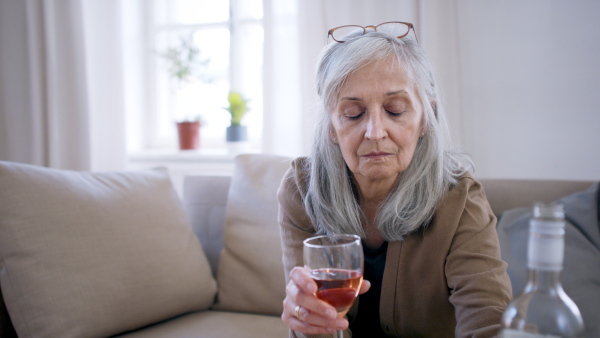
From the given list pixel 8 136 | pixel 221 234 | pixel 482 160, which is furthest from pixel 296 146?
pixel 8 136

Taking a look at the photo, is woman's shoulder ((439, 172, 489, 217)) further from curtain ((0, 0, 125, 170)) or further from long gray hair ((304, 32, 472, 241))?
curtain ((0, 0, 125, 170))

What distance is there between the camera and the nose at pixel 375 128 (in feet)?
3.83

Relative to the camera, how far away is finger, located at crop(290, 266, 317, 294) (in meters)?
0.79

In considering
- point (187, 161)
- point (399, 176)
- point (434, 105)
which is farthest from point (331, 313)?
point (187, 161)

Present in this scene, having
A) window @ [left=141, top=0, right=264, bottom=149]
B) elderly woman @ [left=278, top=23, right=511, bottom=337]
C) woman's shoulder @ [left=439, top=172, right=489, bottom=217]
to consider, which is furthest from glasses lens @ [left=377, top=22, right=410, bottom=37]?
window @ [left=141, top=0, right=264, bottom=149]

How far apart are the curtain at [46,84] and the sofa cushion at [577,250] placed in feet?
6.98

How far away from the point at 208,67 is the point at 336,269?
268cm

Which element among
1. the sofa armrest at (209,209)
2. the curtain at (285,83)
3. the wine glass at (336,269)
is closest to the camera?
the wine glass at (336,269)

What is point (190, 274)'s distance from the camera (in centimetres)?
183

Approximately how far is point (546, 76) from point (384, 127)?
131 cm

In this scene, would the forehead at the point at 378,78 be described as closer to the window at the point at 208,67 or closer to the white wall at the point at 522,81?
the white wall at the point at 522,81

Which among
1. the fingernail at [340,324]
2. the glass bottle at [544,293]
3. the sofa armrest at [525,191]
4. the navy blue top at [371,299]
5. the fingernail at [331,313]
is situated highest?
the glass bottle at [544,293]

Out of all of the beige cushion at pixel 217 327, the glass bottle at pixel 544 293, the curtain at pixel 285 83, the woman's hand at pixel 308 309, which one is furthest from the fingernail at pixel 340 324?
the curtain at pixel 285 83

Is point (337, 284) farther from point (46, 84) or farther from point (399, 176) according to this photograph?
point (46, 84)
